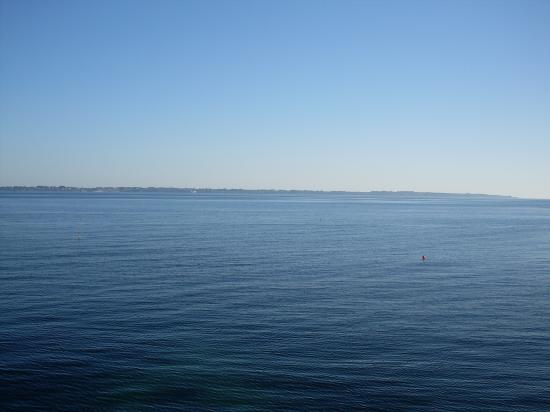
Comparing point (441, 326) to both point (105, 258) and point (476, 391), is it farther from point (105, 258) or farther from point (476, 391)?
point (105, 258)

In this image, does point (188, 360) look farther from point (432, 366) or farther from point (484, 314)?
point (484, 314)

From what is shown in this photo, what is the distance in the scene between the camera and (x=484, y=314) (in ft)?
136

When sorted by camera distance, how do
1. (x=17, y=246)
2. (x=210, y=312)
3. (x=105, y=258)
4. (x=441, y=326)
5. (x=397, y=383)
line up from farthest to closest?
(x=17, y=246) → (x=105, y=258) → (x=210, y=312) → (x=441, y=326) → (x=397, y=383)

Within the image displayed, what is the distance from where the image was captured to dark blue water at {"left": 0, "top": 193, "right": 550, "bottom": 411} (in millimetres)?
26641

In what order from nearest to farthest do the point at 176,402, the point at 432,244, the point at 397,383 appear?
the point at 176,402, the point at 397,383, the point at 432,244

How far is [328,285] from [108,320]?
76.7ft

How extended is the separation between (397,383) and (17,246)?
65.5m

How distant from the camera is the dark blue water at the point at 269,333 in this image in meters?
26.6

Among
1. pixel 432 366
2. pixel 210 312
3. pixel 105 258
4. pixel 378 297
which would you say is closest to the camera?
pixel 432 366

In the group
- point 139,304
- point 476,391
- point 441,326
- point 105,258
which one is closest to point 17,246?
point 105,258

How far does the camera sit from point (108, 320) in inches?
1501

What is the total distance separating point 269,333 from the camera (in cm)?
3584

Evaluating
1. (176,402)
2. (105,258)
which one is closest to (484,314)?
(176,402)

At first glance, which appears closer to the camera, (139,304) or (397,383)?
(397,383)
